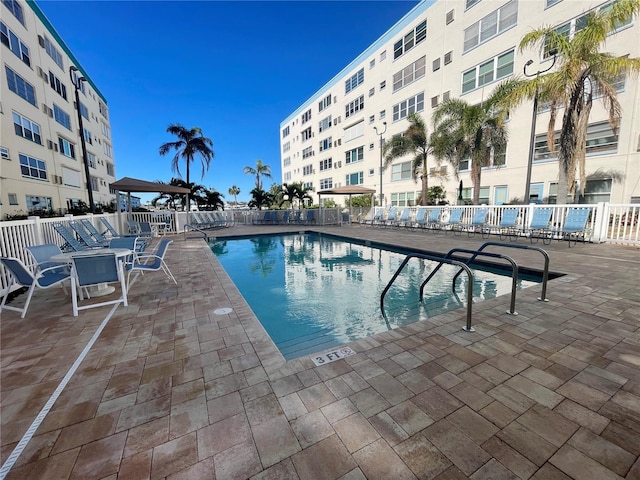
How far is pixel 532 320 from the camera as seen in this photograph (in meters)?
3.20

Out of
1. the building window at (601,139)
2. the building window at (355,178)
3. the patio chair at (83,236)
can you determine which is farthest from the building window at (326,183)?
the patio chair at (83,236)

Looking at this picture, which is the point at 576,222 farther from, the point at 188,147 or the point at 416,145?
the point at 188,147

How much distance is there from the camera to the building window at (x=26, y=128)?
45.3 ft

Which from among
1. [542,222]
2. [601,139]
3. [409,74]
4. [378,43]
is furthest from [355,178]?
[542,222]

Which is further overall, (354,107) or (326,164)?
(326,164)

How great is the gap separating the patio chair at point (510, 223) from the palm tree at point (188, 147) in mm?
20465

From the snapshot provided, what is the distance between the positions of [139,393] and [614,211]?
11.9m

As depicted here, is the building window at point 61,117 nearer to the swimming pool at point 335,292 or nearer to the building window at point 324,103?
the swimming pool at point 335,292

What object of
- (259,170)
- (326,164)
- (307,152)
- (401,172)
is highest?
(307,152)

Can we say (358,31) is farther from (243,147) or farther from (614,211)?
(243,147)

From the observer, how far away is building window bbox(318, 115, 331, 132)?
99.9ft

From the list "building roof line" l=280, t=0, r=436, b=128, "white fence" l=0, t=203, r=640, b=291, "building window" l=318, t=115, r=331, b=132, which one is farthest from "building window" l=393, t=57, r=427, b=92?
"white fence" l=0, t=203, r=640, b=291

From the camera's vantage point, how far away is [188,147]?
2058cm

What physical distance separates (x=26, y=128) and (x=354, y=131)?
23611mm
